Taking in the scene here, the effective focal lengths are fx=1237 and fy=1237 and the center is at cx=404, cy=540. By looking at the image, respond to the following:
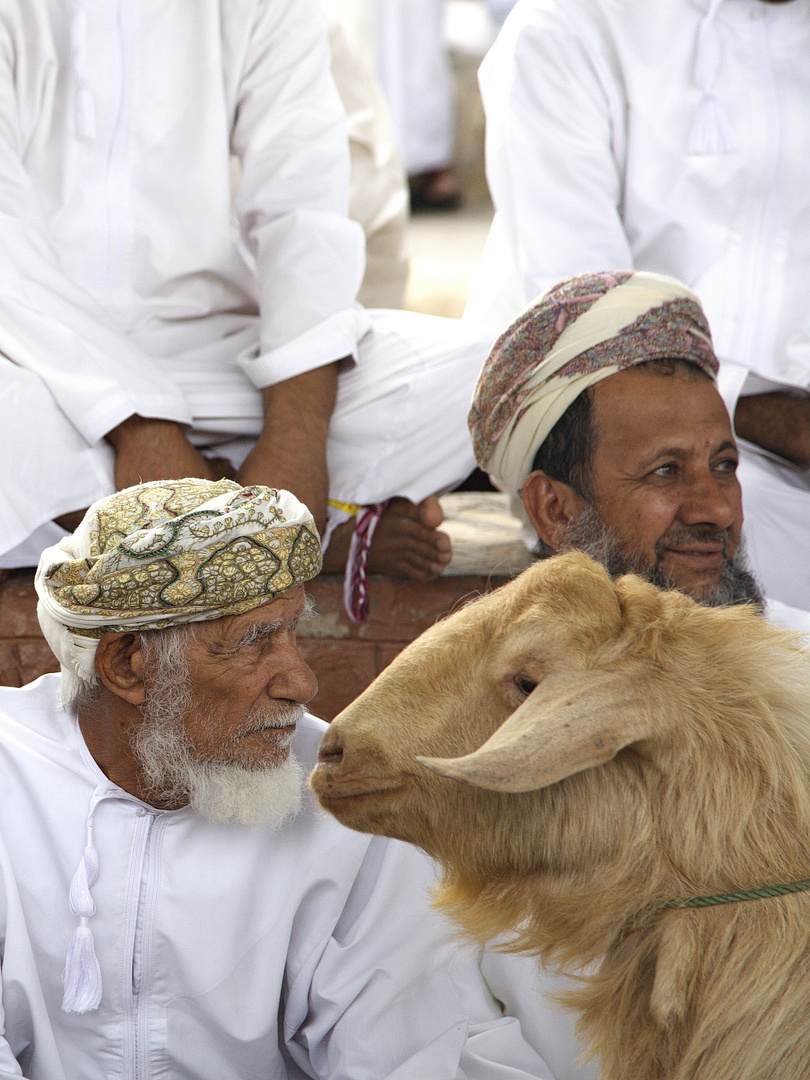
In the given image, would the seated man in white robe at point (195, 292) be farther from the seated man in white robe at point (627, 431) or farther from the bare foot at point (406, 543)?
the seated man in white robe at point (627, 431)

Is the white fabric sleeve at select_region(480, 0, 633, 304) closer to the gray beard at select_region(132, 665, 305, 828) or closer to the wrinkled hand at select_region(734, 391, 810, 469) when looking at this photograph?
the wrinkled hand at select_region(734, 391, 810, 469)

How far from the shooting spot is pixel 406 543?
3543 millimetres

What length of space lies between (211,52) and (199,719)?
2.17 m

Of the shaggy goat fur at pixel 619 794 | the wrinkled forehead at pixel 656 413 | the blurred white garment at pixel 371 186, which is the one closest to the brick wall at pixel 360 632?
the wrinkled forehead at pixel 656 413

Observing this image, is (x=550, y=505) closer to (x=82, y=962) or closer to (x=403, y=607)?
(x=403, y=607)

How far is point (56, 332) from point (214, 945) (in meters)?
1.71

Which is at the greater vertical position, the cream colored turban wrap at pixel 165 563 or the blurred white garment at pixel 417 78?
the cream colored turban wrap at pixel 165 563

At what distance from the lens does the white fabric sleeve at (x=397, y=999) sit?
7.77 feet

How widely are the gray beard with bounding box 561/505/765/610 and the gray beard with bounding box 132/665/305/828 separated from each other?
0.95 meters

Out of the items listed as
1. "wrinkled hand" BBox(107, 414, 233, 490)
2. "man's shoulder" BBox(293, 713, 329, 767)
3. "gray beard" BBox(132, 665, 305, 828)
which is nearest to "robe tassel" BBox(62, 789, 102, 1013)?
"gray beard" BBox(132, 665, 305, 828)

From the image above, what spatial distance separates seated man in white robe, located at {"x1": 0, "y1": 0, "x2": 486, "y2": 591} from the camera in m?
3.31

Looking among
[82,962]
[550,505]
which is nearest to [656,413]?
[550,505]

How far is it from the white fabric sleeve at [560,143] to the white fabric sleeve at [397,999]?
203 centimetres

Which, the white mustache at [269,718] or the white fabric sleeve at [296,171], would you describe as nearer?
the white mustache at [269,718]
